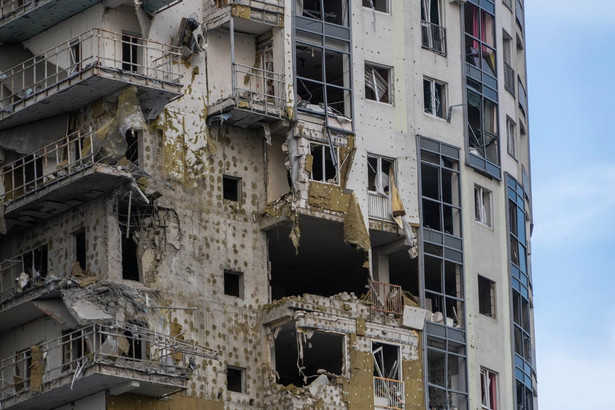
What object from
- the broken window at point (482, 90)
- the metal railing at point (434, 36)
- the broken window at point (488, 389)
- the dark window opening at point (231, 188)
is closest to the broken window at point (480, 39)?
the broken window at point (482, 90)

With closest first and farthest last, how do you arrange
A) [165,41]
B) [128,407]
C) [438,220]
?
[128,407] → [165,41] → [438,220]

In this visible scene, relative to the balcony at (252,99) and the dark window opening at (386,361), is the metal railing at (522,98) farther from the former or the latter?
the dark window opening at (386,361)

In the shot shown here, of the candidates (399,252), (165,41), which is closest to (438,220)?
(399,252)

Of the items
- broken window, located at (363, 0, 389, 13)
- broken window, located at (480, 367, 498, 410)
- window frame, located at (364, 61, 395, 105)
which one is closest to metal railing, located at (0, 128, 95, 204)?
window frame, located at (364, 61, 395, 105)

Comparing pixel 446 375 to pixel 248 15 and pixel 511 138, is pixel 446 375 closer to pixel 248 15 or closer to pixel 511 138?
pixel 511 138

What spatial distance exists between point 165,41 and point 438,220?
1402 centimetres

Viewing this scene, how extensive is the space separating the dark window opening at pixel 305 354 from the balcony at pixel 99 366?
4.54 metres

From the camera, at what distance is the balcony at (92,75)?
77.8 meters

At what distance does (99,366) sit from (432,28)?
23.3 m

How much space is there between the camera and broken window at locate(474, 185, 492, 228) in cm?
8831

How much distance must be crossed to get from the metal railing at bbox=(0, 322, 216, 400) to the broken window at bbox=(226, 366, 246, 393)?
186 cm

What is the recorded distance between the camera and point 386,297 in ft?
275

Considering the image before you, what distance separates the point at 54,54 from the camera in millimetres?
80438

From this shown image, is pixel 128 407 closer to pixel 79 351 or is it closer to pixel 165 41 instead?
pixel 79 351
